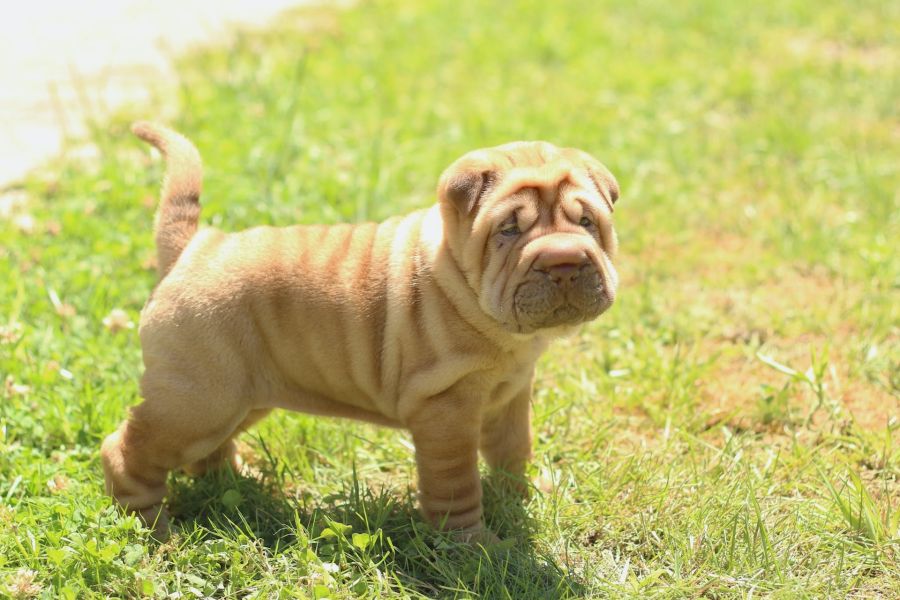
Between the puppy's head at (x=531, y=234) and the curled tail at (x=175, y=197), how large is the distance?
105cm

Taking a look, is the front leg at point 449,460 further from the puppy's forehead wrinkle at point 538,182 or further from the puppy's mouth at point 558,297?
the puppy's forehead wrinkle at point 538,182

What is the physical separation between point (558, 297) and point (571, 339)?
1.81 m

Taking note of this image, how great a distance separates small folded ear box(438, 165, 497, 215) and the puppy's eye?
121mm

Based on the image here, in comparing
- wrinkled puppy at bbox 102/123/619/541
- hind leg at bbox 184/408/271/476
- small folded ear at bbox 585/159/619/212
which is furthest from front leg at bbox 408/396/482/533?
small folded ear at bbox 585/159/619/212

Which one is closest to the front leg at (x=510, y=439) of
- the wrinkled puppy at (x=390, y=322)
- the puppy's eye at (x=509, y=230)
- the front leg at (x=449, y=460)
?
the wrinkled puppy at (x=390, y=322)

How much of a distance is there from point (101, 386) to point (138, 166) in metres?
2.25

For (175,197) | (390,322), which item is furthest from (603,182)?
(175,197)

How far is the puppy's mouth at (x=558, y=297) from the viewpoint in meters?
3.34

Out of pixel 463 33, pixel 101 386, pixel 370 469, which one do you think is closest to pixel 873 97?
pixel 463 33

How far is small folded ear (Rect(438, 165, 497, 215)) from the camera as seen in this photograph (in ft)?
11.3

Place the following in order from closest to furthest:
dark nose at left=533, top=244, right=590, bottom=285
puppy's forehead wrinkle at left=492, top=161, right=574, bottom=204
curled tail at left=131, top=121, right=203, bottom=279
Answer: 1. dark nose at left=533, top=244, right=590, bottom=285
2. puppy's forehead wrinkle at left=492, top=161, right=574, bottom=204
3. curled tail at left=131, top=121, right=203, bottom=279

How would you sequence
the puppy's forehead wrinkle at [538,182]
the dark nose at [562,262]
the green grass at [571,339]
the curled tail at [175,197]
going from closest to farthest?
the dark nose at [562,262] < the puppy's forehead wrinkle at [538,182] < the green grass at [571,339] < the curled tail at [175,197]

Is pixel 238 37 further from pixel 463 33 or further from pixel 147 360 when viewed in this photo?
pixel 147 360

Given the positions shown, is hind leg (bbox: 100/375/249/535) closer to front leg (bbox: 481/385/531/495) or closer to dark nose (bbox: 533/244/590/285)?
front leg (bbox: 481/385/531/495)
